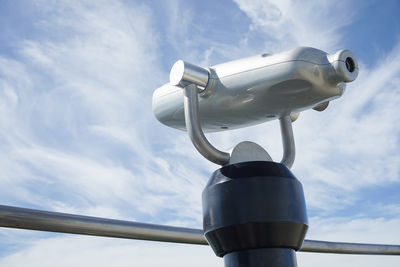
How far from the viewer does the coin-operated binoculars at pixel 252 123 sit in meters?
0.51

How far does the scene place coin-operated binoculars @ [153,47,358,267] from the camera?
0.51 meters

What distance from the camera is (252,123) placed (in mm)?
729

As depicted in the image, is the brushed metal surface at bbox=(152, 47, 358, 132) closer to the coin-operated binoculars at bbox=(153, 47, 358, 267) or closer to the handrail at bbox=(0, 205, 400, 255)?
the coin-operated binoculars at bbox=(153, 47, 358, 267)

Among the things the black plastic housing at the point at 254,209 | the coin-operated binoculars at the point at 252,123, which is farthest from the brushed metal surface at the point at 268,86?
the black plastic housing at the point at 254,209

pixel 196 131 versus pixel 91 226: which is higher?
pixel 196 131

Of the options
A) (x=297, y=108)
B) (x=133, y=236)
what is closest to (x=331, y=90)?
(x=297, y=108)

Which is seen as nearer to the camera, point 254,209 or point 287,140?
point 254,209

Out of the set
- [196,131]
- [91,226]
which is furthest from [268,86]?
[91,226]

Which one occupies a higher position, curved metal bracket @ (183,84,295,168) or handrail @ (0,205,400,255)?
curved metal bracket @ (183,84,295,168)

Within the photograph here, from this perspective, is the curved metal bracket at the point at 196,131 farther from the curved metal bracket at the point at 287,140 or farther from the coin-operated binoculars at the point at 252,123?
the curved metal bracket at the point at 287,140

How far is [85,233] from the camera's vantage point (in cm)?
57

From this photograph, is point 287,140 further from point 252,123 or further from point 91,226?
point 91,226

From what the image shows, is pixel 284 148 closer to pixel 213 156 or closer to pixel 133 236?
pixel 213 156

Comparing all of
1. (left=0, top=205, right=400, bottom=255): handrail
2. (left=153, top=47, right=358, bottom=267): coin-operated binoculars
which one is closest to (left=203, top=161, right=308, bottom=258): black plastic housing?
(left=153, top=47, right=358, bottom=267): coin-operated binoculars
